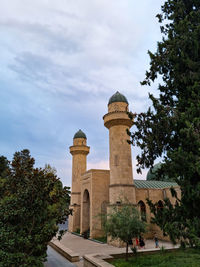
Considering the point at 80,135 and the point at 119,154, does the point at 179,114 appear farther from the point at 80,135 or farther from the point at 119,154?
the point at 80,135

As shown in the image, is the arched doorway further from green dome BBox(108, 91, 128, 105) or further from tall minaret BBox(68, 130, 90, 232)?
green dome BBox(108, 91, 128, 105)

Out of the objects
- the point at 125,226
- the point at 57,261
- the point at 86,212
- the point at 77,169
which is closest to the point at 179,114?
the point at 125,226

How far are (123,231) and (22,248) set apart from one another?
5.98 m

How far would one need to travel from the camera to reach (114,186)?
Answer: 2128cm

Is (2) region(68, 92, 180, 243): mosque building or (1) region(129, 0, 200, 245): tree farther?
(2) region(68, 92, 180, 243): mosque building

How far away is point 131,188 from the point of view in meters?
21.4

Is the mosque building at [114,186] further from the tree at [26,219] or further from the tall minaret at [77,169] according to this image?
the tree at [26,219]

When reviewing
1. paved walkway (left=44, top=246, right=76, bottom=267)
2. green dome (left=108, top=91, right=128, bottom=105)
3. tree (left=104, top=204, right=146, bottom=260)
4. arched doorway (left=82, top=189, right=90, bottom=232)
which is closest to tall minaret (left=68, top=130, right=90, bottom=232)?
arched doorway (left=82, top=189, right=90, bottom=232)

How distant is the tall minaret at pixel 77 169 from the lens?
105 ft

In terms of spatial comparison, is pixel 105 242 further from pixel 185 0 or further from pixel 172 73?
pixel 185 0

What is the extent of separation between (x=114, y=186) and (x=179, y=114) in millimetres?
13678

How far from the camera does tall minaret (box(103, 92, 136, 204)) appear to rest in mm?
21091

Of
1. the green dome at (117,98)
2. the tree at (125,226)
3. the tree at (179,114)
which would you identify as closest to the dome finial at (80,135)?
the green dome at (117,98)

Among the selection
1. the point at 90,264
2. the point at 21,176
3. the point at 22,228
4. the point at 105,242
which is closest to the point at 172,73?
the point at 21,176
